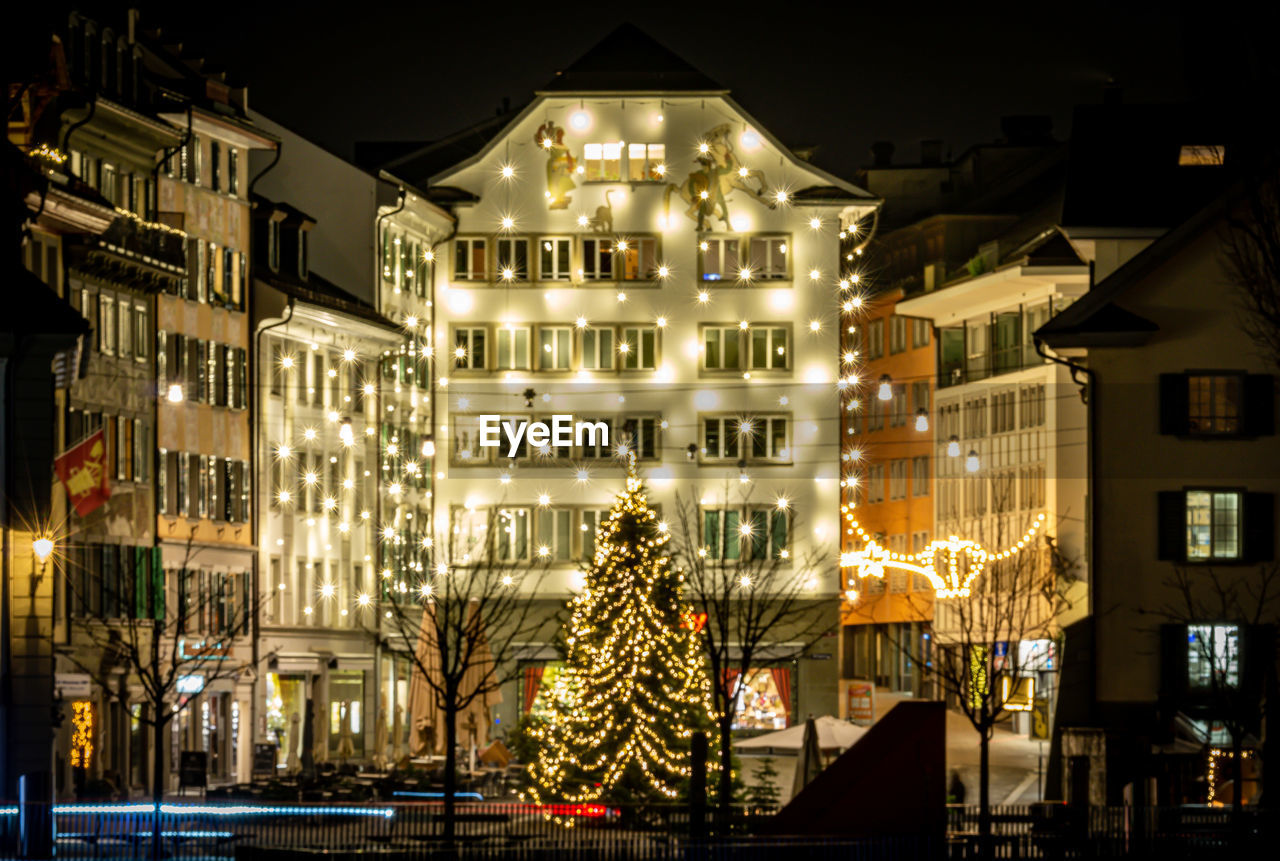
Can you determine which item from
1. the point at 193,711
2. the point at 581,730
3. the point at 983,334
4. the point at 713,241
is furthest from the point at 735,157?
the point at 581,730

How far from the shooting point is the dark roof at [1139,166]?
56.4 m

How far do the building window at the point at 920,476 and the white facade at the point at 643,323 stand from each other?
754 inches

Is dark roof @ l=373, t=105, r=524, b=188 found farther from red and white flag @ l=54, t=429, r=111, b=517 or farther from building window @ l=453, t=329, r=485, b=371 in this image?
red and white flag @ l=54, t=429, r=111, b=517

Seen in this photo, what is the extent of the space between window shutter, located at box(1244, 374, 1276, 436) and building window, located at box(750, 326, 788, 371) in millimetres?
29943

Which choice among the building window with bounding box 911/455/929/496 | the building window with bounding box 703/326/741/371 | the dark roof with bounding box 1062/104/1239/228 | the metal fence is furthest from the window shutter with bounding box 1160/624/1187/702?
the building window with bounding box 911/455/929/496

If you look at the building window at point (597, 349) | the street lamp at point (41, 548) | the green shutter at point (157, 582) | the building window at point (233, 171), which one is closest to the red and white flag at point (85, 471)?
the green shutter at point (157, 582)

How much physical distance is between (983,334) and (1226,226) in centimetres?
3445

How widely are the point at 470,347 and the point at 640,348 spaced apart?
16.0 ft

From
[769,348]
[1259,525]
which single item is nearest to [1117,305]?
[1259,525]

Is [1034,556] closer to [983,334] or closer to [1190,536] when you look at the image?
[983,334]

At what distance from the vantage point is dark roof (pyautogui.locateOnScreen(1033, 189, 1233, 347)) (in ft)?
170

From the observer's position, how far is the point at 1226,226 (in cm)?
5194

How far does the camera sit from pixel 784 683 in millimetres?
81375

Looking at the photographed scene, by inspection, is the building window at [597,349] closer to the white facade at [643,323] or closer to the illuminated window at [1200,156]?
the white facade at [643,323]
